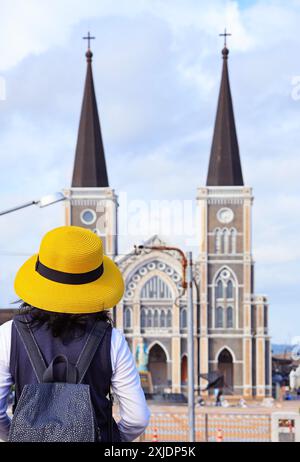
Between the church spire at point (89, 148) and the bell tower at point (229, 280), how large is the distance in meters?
6.97

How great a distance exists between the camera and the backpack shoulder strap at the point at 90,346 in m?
2.93

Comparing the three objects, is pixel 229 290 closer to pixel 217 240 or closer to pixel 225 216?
pixel 217 240

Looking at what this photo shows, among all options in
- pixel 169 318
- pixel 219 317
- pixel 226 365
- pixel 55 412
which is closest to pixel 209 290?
pixel 219 317

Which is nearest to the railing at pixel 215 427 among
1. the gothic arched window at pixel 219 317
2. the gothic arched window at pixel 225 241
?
the gothic arched window at pixel 219 317

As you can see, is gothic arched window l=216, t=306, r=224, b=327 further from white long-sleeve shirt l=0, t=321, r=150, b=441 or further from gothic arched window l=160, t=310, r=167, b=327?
white long-sleeve shirt l=0, t=321, r=150, b=441

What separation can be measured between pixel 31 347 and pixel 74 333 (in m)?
0.14

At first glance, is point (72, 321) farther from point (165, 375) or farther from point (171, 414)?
point (165, 375)

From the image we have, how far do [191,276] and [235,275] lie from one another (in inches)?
1791

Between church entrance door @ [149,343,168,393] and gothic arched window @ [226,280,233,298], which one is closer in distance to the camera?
gothic arched window @ [226,280,233,298]

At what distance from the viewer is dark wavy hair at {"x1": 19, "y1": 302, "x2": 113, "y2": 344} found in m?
3.02

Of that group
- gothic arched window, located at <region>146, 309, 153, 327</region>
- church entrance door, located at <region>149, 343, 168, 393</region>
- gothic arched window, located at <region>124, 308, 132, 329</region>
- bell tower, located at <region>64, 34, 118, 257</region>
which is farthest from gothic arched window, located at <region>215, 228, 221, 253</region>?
church entrance door, located at <region>149, 343, 168, 393</region>

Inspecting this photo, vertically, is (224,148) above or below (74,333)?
above

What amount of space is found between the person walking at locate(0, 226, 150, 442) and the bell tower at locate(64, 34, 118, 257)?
200ft

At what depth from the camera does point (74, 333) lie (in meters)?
3.03
